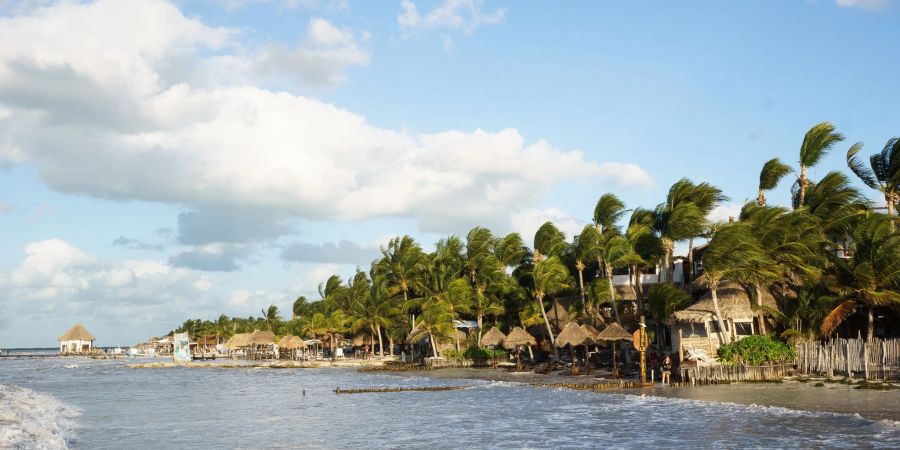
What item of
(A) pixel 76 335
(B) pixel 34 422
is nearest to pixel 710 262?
(B) pixel 34 422

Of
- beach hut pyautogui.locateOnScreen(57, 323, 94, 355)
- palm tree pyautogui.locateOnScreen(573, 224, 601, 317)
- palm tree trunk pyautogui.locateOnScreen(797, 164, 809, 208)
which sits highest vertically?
palm tree trunk pyautogui.locateOnScreen(797, 164, 809, 208)

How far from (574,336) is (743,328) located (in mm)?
9227

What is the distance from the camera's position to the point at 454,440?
66.0ft

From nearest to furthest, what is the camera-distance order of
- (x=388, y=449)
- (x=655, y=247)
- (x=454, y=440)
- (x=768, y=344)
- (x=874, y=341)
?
(x=388, y=449), (x=454, y=440), (x=874, y=341), (x=768, y=344), (x=655, y=247)

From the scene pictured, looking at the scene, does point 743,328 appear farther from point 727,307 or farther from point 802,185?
point 802,185

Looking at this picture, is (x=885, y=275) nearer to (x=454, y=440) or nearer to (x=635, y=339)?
(x=635, y=339)

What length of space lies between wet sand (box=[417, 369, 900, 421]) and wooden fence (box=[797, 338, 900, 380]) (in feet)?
4.23

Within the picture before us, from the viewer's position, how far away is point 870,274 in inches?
1165

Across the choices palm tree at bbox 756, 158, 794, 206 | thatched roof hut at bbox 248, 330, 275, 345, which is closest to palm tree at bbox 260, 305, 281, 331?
thatched roof hut at bbox 248, 330, 275, 345

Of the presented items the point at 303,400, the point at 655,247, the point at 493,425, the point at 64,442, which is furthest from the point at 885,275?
the point at 64,442

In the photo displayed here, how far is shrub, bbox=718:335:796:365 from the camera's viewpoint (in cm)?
3080

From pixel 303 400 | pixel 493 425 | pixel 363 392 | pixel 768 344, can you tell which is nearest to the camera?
pixel 493 425

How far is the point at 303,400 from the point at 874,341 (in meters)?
23.6

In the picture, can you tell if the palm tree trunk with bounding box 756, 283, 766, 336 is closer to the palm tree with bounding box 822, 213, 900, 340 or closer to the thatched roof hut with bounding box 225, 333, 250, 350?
the palm tree with bounding box 822, 213, 900, 340
